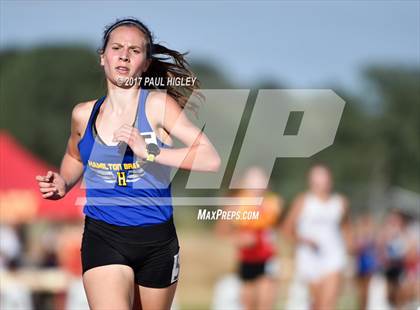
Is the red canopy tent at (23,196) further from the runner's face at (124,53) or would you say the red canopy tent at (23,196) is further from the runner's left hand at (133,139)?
the runner's left hand at (133,139)

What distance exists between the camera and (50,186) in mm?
4109

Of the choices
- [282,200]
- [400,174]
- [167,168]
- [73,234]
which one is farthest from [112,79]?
[400,174]

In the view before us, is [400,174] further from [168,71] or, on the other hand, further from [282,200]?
[168,71]

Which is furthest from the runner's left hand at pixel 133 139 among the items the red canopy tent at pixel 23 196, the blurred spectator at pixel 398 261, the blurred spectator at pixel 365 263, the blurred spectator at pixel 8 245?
the blurred spectator at pixel 398 261

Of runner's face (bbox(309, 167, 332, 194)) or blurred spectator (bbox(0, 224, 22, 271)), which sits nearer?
runner's face (bbox(309, 167, 332, 194))

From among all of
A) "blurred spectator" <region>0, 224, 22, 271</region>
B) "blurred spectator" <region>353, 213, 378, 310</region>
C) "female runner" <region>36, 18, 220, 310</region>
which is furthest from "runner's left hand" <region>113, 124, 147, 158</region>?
"blurred spectator" <region>353, 213, 378, 310</region>

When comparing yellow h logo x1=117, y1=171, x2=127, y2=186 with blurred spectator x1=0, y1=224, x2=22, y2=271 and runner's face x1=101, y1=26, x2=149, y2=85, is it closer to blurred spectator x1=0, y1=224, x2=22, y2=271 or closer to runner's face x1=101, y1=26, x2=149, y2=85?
runner's face x1=101, y1=26, x2=149, y2=85

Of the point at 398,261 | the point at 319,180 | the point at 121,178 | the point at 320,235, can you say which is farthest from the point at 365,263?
the point at 121,178

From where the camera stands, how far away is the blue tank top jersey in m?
4.04

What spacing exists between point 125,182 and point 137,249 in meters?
0.35

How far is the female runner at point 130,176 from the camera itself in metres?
4.00

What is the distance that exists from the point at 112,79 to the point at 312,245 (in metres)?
5.16

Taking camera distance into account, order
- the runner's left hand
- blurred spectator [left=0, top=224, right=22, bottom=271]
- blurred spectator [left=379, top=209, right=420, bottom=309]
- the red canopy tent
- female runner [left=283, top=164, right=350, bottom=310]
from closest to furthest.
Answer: the runner's left hand
female runner [left=283, top=164, right=350, bottom=310]
blurred spectator [left=0, top=224, right=22, bottom=271]
the red canopy tent
blurred spectator [left=379, top=209, right=420, bottom=309]

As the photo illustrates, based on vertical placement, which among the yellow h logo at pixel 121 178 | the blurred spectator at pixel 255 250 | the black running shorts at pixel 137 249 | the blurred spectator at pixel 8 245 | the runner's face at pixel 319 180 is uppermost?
the yellow h logo at pixel 121 178
